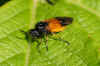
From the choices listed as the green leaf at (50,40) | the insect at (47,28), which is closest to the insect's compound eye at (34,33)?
the insect at (47,28)

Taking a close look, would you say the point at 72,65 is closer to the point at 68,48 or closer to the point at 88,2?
the point at 68,48

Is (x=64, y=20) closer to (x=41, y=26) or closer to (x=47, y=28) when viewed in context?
(x=47, y=28)

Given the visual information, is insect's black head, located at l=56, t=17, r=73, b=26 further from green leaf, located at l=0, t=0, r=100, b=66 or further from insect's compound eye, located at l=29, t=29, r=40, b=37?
insect's compound eye, located at l=29, t=29, r=40, b=37

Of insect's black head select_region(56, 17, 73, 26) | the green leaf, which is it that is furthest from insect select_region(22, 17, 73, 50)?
the green leaf

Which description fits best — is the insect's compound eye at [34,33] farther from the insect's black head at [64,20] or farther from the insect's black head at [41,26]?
the insect's black head at [64,20]

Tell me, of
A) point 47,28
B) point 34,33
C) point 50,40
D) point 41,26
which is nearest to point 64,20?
point 47,28

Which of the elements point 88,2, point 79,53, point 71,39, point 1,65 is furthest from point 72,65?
point 88,2
